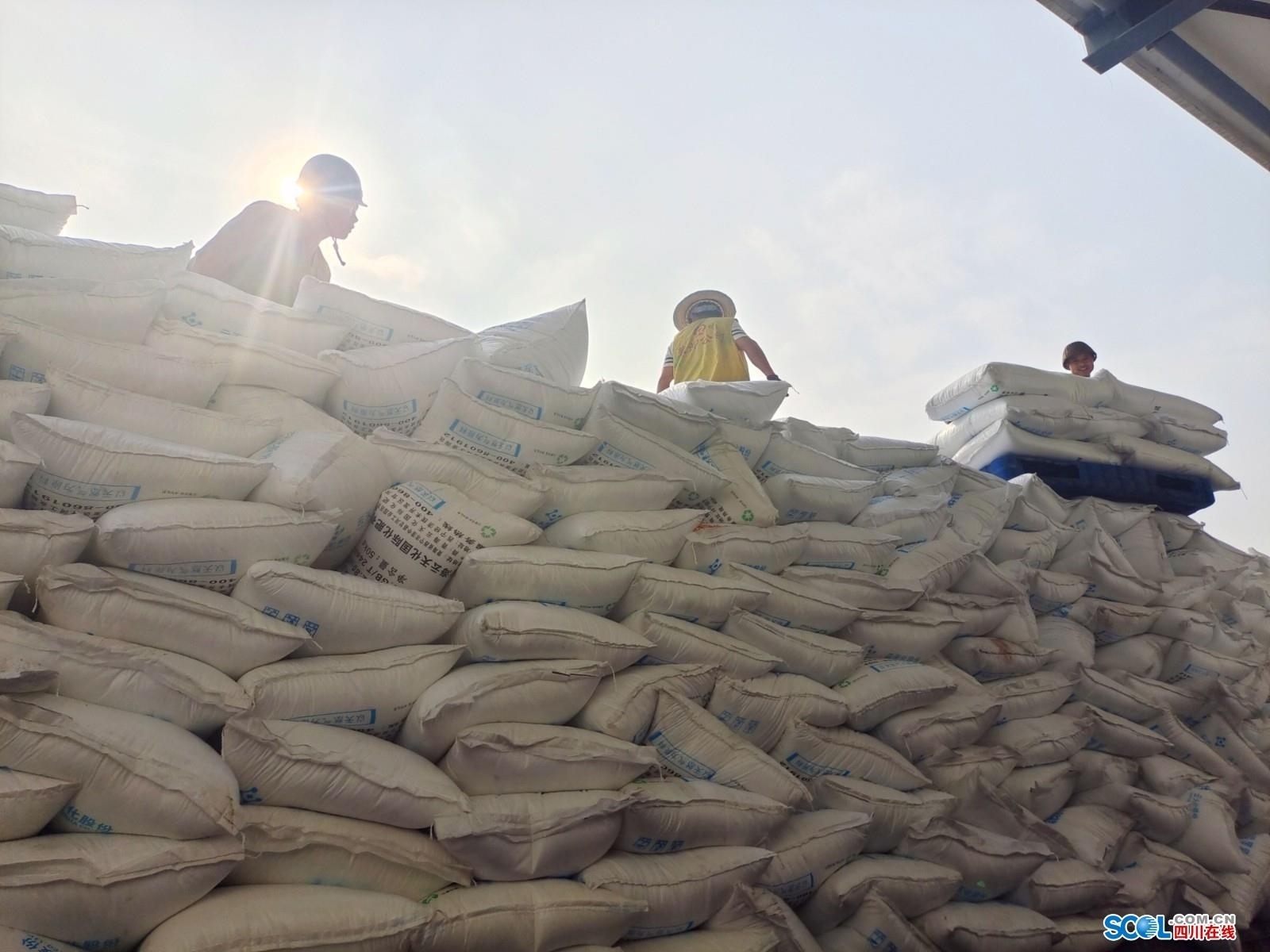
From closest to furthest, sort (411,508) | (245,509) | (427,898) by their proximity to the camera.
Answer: (427,898) < (245,509) < (411,508)

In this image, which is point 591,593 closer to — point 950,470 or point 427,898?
point 427,898

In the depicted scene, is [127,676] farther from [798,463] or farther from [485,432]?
[798,463]

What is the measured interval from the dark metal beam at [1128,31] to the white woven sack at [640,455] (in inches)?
57.8

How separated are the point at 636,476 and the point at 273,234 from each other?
1502mm

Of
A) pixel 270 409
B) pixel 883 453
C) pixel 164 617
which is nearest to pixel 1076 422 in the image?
pixel 883 453

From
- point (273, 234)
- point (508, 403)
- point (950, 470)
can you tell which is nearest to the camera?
point (508, 403)

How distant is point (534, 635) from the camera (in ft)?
5.72

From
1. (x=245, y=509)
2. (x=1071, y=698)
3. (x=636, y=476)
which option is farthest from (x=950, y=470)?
(x=245, y=509)

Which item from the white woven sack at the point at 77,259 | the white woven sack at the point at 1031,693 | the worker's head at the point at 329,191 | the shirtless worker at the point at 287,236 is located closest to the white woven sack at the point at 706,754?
the white woven sack at the point at 1031,693

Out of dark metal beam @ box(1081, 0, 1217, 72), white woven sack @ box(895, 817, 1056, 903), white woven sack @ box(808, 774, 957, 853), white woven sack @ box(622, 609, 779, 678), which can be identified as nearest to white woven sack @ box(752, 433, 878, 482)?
white woven sack @ box(622, 609, 779, 678)

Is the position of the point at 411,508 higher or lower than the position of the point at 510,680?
higher

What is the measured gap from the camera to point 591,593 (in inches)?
75.3

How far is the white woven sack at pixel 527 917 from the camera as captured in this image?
1.37 meters

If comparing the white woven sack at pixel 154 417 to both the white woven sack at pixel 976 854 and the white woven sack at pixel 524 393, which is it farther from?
the white woven sack at pixel 976 854
